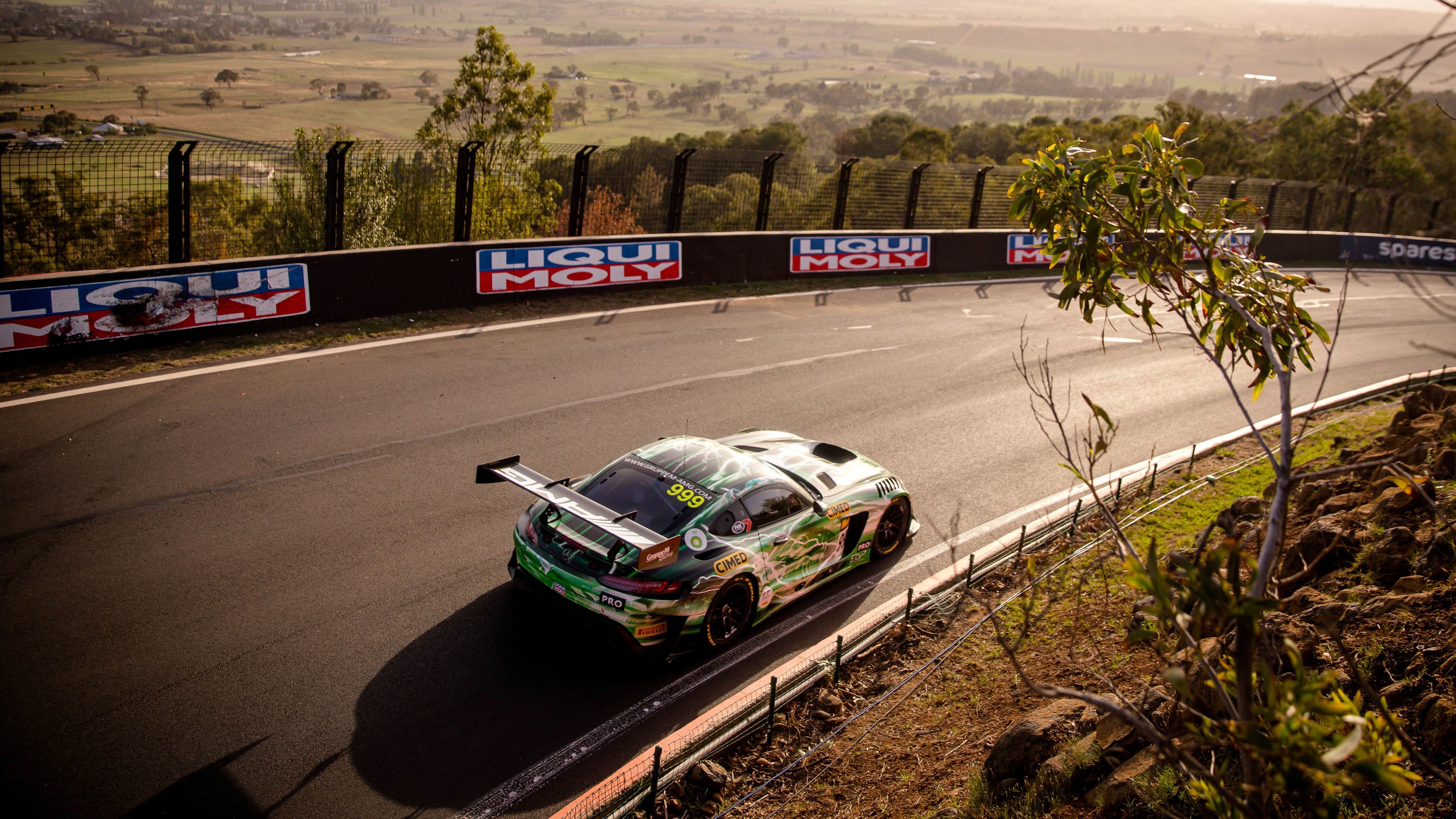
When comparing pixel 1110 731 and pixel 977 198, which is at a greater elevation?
pixel 977 198

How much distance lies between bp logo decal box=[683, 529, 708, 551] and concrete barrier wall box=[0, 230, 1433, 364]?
7566 mm

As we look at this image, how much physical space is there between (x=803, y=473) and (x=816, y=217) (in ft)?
46.1

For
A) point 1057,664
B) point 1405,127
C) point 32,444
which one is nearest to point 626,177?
point 32,444

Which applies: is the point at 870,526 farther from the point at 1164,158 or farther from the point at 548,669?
the point at 1164,158

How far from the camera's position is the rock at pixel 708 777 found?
5.54 m

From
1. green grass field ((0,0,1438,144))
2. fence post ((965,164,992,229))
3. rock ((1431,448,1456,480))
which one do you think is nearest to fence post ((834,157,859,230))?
fence post ((965,164,992,229))

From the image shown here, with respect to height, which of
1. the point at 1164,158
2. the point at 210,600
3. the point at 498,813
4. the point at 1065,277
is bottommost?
the point at 498,813

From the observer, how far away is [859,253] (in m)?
20.1

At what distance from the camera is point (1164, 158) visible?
467cm

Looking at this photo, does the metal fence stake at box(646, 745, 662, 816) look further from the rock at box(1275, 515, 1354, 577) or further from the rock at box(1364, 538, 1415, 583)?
the rock at box(1364, 538, 1415, 583)

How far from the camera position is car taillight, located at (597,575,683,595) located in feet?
20.9

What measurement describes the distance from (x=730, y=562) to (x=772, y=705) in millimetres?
Answer: 1273

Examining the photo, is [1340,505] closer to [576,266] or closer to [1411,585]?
[1411,585]

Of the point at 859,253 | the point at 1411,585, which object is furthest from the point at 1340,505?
the point at 859,253
